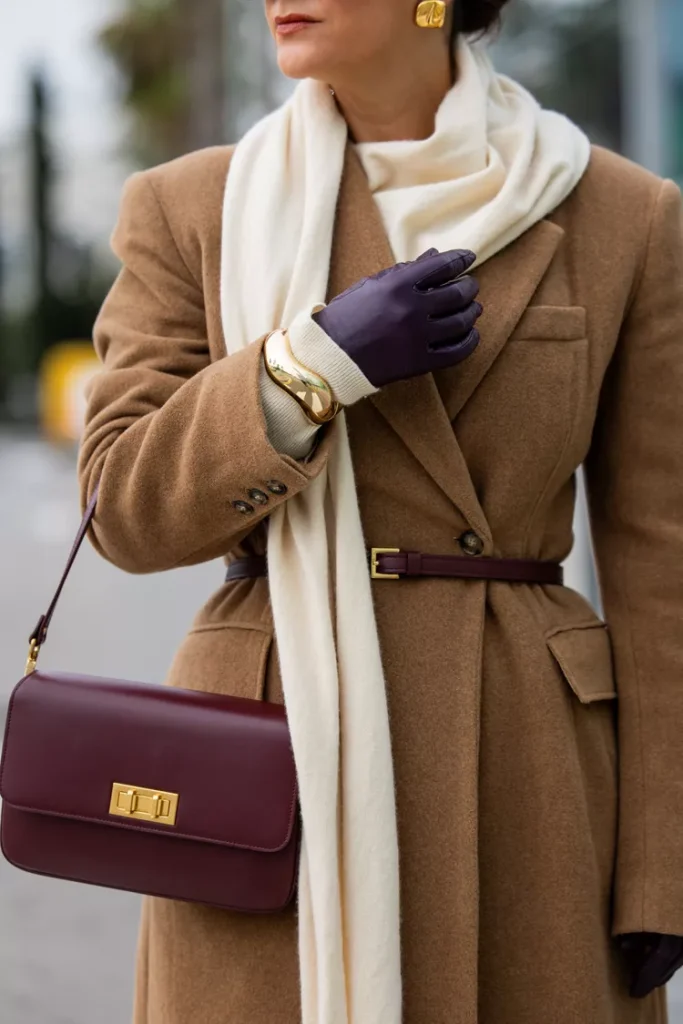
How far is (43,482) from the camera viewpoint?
57.7ft

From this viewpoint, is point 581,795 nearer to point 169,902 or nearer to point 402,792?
point 402,792

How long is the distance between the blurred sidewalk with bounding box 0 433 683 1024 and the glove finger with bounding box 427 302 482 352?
2.33m

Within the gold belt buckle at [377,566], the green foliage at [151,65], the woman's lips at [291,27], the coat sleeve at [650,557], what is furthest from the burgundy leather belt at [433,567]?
the green foliage at [151,65]

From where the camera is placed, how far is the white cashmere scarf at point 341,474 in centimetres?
154

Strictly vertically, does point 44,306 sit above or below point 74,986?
below

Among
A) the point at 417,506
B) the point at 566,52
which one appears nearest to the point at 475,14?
the point at 417,506

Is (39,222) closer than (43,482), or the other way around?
(43,482)

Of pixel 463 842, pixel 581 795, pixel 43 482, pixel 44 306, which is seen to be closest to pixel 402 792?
pixel 463 842

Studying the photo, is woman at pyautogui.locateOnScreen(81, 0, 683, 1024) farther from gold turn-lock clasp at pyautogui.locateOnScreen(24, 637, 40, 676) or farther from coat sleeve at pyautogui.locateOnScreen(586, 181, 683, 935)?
gold turn-lock clasp at pyautogui.locateOnScreen(24, 637, 40, 676)

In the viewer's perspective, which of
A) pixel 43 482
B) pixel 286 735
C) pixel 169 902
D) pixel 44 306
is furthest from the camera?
pixel 44 306

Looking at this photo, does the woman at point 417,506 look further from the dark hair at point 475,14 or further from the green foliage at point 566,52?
the green foliage at point 566,52

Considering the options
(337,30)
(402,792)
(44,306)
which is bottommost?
(44,306)

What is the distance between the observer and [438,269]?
1560 mm

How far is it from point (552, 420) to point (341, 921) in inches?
24.9
